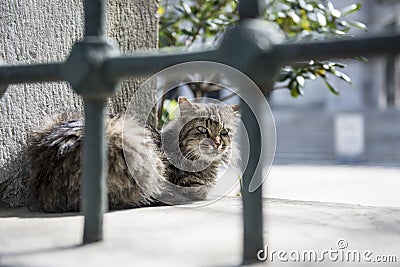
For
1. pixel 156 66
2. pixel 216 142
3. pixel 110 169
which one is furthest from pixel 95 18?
pixel 216 142

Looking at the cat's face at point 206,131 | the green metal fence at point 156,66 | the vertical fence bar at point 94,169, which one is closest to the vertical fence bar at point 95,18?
the green metal fence at point 156,66

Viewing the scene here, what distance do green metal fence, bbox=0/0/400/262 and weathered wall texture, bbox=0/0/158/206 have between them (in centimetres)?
43

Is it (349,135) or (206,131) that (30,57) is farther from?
(349,135)

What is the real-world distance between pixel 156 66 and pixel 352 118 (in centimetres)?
1059

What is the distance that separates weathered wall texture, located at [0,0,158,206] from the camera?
1372mm

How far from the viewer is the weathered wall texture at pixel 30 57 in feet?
4.50

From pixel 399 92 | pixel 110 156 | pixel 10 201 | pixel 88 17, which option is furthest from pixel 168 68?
pixel 399 92

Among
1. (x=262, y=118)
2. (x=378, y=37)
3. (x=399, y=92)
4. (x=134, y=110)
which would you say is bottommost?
(x=399, y=92)

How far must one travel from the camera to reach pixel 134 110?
1.66 meters

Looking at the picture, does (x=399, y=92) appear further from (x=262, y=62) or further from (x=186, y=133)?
(x=262, y=62)

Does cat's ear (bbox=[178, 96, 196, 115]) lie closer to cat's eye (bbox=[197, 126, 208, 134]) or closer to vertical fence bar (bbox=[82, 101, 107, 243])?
cat's eye (bbox=[197, 126, 208, 134])

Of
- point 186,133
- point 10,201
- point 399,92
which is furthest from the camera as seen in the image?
point 399,92

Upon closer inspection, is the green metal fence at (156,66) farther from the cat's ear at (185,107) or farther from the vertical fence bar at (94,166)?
the cat's ear at (185,107)

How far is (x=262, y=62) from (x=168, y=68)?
6.3 inches
